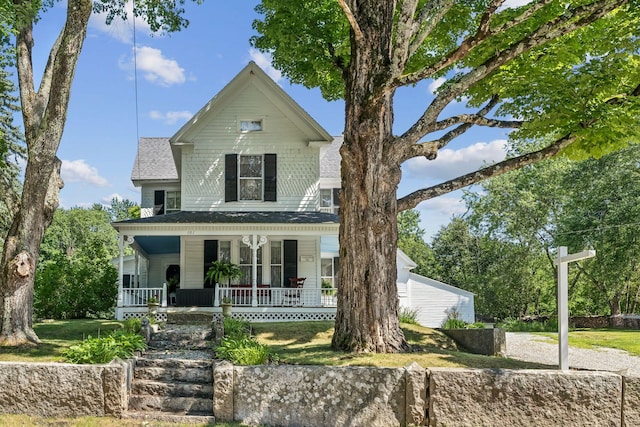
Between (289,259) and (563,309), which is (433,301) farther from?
(563,309)

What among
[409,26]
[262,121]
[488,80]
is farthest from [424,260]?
[409,26]

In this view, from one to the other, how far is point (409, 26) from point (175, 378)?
654 cm

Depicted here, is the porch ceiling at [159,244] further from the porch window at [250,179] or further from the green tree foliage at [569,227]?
the green tree foliage at [569,227]

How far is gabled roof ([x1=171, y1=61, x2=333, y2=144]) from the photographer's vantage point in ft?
64.6

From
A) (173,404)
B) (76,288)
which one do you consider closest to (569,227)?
A: (76,288)

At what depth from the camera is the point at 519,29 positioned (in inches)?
442

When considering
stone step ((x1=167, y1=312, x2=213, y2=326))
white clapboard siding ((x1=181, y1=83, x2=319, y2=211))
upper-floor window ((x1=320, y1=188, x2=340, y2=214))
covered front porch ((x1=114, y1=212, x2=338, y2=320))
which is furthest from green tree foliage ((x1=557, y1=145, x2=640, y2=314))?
stone step ((x1=167, y1=312, x2=213, y2=326))

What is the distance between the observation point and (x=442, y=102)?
10.6m

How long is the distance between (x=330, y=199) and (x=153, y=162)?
796cm

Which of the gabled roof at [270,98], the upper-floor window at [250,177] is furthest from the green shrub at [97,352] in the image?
the gabled roof at [270,98]

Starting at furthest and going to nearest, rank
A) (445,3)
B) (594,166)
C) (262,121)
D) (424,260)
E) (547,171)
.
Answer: (424,260) → (547,171) → (594,166) → (262,121) → (445,3)

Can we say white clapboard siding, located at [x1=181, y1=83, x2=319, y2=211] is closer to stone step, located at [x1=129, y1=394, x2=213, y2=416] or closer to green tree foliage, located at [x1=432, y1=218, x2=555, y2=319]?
stone step, located at [x1=129, y1=394, x2=213, y2=416]

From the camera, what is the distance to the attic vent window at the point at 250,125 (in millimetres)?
20297

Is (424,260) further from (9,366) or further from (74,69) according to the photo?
(9,366)
